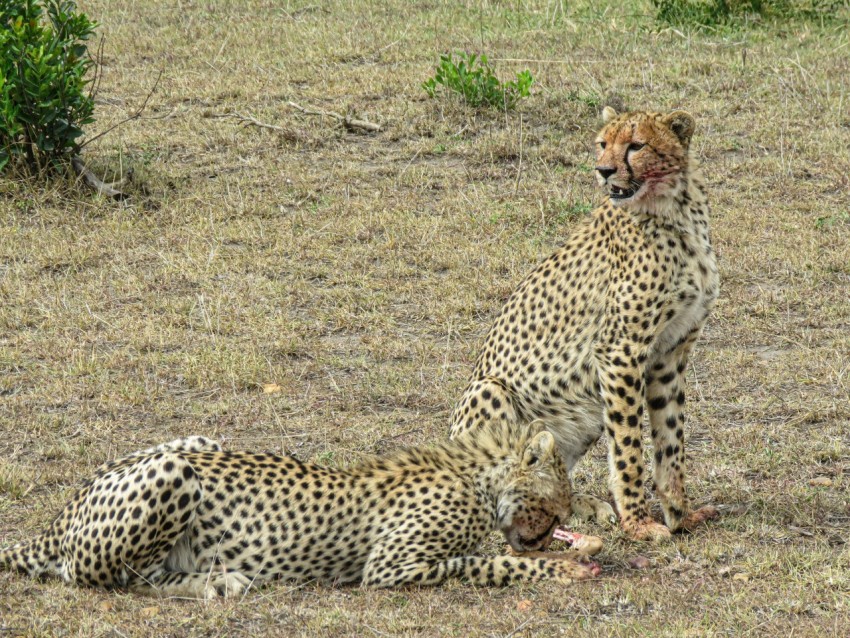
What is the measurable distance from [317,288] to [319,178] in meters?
1.89

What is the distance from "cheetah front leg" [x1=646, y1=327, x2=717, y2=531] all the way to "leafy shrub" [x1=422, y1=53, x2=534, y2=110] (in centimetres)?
567

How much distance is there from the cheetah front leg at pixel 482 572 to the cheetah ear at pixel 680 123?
187cm

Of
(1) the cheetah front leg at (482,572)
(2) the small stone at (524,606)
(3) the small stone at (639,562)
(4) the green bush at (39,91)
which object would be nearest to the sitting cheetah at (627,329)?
(3) the small stone at (639,562)

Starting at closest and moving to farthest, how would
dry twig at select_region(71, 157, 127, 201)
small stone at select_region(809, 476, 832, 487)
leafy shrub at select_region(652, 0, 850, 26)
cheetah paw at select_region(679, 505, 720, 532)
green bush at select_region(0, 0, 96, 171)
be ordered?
cheetah paw at select_region(679, 505, 720, 532)
small stone at select_region(809, 476, 832, 487)
green bush at select_region(0, 0, 96, 171)
dry twig at select_region(71, 157, 127, 201)
leafy shrub at select_region(652, 0, 850, 26)

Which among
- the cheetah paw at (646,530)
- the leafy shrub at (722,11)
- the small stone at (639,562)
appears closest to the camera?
the small stone at (639,562)

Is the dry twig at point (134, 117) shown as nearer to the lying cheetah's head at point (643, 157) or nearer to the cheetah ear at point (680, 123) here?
the lying cheetah's head at point (643, 157)

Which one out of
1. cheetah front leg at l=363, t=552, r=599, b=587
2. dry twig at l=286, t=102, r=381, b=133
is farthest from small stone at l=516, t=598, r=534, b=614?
dry twig at l=286, t=102, r=381, b=133

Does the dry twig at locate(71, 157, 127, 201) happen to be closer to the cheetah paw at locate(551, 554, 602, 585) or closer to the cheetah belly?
the cheetah belly

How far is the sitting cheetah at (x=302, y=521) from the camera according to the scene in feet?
15.3

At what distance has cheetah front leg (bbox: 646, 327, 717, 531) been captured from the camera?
17.9 feet

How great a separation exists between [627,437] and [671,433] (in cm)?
31

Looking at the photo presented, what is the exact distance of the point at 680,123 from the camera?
5387mm

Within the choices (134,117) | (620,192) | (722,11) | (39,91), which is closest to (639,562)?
(620,192)

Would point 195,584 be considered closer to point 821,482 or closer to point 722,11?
point 821,482
